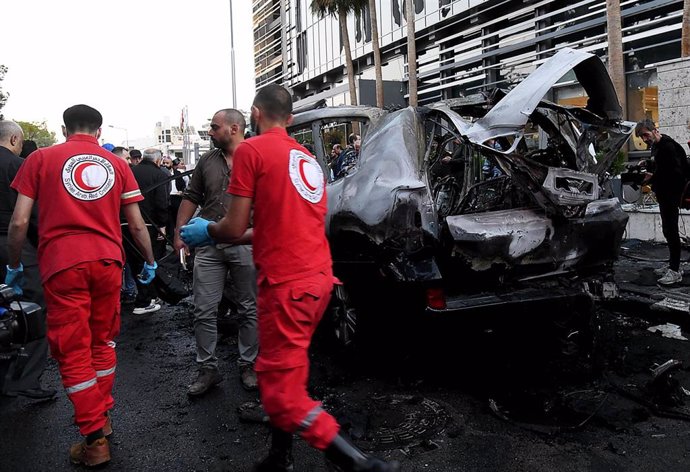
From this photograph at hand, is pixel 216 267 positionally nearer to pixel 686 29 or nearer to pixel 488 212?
pixel 488 212

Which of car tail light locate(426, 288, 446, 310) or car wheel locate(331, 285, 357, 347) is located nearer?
car tail light locate(426, 288, 446, 310)

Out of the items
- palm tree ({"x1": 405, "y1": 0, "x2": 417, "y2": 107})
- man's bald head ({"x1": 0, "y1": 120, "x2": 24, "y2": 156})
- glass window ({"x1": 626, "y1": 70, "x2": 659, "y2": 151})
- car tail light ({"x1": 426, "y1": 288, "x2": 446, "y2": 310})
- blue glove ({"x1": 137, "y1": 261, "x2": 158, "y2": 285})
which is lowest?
car tail light ({"x1": 426, "y1": 288, "x2": 446, "y2": 310})

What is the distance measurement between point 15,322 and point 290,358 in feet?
6.13

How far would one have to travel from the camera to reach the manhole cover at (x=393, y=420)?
307 centimetres

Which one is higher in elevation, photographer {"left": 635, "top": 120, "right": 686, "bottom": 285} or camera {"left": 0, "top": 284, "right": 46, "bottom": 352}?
photographer {"left": 635, "top": 120, "right": 686, "bottom": 285}

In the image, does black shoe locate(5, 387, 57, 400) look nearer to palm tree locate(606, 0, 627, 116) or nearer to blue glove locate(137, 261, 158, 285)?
blue glove locate(137, 261, 158, 285)

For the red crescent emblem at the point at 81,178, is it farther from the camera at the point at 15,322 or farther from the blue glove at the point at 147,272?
the camera at the point at 15,322

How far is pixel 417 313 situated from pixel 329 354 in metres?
1.27

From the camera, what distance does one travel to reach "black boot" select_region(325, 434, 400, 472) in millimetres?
2111

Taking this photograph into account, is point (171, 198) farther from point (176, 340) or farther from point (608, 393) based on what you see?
point (608, 393)


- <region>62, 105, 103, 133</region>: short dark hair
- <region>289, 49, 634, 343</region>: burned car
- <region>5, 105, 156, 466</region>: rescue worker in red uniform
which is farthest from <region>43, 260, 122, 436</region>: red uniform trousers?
<region>289, 49, 634, 343</region>: burned car

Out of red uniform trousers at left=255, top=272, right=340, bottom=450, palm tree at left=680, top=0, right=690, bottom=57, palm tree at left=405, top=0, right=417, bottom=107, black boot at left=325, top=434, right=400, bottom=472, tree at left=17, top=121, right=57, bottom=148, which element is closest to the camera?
black boot at left=325, top=434, right=400, bottom=472

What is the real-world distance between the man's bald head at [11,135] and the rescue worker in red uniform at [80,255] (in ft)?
4.39

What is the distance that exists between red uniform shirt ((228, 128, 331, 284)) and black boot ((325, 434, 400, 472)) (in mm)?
692
